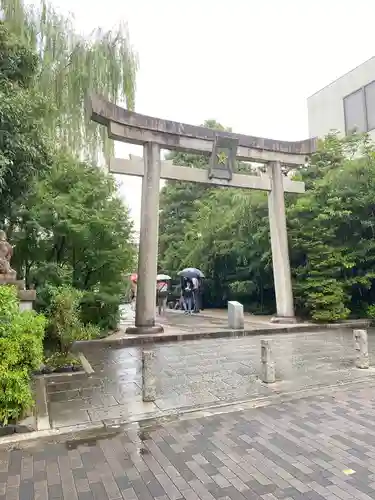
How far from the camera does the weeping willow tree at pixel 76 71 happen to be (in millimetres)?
10266

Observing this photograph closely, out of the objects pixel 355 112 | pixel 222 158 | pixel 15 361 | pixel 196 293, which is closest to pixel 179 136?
pixel 222 158

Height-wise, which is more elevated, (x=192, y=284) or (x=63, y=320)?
(x=192, y=284)

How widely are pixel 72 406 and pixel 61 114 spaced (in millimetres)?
8629

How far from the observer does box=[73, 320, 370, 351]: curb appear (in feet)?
30.2

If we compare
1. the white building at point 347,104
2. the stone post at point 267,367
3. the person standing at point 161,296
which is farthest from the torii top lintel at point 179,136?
the person standing at point 161,296

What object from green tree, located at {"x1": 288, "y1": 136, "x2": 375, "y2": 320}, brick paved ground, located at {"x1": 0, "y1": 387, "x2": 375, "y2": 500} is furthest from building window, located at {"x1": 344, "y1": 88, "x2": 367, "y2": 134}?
brick paved ground, located at {"x1": 0, "y1": 387, "x2": 375, "y2": 500}

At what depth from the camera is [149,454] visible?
335 centimetres

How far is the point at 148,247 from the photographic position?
10.6 metres

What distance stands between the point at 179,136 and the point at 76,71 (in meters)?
3.37

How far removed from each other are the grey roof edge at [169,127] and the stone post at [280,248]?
78cm

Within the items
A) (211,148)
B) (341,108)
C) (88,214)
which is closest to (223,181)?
(211,148)

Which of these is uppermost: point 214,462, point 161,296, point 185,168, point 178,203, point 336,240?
point 178,203

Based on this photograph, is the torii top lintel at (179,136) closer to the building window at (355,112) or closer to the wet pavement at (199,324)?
the wet pavement at (199,324)

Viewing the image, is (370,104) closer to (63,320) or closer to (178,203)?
(178,203)
